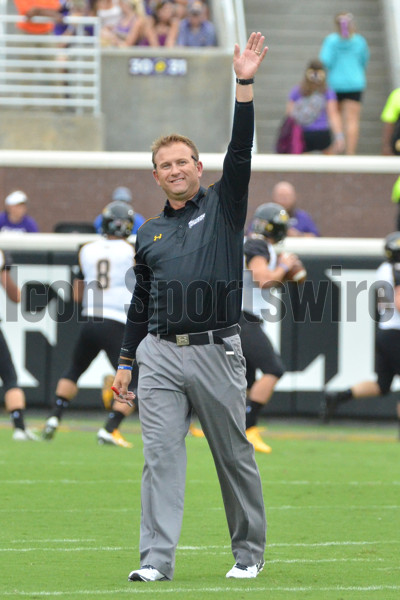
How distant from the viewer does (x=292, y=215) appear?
15242mm

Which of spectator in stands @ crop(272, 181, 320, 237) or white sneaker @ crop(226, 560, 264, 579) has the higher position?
spectator in stands @ crop(272, 181, 320, 237)

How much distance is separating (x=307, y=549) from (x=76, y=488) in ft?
8.45

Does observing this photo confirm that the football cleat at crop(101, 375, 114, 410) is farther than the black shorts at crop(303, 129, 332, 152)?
No

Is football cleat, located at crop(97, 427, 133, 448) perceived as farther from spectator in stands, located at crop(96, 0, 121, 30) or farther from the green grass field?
spectator in stands, located at crop(96, 0, 121, 30)

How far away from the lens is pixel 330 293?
46.8 feet

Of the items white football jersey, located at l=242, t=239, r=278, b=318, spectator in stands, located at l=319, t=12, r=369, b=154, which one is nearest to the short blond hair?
white football jersey, located at l=242, t=239, r=278, b=318

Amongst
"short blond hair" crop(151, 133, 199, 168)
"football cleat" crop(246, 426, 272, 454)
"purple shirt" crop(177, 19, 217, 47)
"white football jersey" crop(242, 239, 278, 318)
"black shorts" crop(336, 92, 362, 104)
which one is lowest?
"football cleat" crop(246, 426, 272, 454)

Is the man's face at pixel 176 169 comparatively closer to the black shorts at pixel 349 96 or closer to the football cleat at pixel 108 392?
the football cleat at pixel 108 392

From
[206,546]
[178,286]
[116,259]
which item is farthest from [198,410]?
[116,259]

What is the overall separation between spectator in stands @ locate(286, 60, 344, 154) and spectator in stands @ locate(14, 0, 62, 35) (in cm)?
Answer: 366

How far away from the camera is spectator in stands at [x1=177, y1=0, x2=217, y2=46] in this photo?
1870cm

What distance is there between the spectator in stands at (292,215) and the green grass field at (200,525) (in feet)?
11.8

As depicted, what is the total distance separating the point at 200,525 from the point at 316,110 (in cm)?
1008

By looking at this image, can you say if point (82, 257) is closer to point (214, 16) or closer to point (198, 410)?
point (198, 410)
